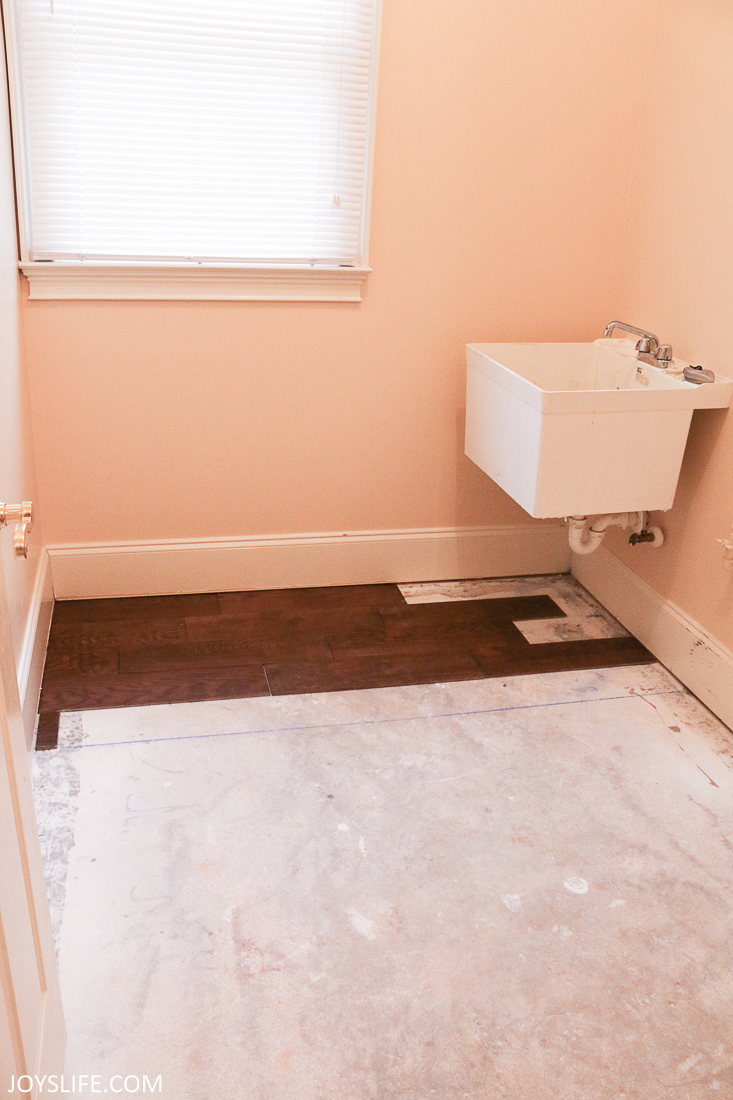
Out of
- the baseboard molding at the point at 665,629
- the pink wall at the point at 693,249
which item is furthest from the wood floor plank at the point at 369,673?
the pink wall at the point at 693,249

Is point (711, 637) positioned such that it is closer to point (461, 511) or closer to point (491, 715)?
point (491, 715)

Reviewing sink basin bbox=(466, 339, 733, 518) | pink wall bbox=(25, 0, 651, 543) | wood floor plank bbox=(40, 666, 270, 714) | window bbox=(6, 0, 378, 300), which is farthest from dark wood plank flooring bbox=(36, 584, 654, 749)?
window bbox=(6, 0, 378, 300)

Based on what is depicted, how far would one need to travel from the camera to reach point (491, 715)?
231cm

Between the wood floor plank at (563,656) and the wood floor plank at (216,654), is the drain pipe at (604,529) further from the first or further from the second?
the wood floor plank at (216,654)

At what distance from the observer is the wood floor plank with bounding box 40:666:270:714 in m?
2.27

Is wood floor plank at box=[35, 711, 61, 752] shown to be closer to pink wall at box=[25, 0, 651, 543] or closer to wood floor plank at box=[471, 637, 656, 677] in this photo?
pink wall at box=[25, 0, 651, 543]

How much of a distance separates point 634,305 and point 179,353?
1357 millimetres

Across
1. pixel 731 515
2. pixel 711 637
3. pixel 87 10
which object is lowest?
→ pixel 711 637

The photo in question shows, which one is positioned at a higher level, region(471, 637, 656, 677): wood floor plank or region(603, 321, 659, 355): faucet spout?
region(603, 321, 659, 355): faucet spout

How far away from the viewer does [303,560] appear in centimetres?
289

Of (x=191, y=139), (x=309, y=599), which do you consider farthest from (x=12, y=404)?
(x=309, y=599)

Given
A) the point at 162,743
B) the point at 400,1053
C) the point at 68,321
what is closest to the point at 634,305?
the point at 68,321

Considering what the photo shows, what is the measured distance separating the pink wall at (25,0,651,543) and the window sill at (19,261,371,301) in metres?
0.04

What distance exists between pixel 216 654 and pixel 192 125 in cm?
141
